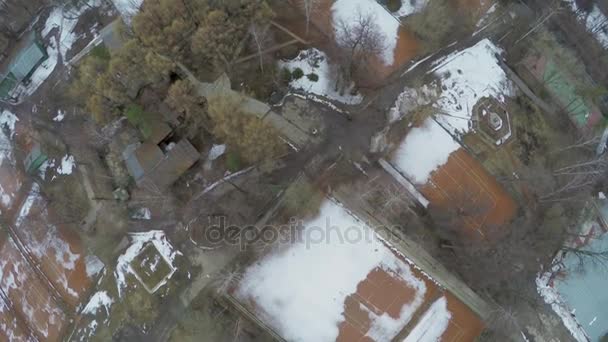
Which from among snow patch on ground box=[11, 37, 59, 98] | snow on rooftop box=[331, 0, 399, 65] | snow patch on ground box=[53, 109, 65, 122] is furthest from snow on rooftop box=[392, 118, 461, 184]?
snow patch on ground box=[11, 37, 59, 98]

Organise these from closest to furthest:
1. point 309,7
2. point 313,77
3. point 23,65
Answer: point 309,7 → point 313,77 → point 23,65

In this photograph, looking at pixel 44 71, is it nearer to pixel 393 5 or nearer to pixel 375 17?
pixel 375 17

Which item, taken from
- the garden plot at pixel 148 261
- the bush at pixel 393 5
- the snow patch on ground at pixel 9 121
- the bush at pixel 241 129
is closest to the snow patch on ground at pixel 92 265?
the garden plot at pixel 148 261

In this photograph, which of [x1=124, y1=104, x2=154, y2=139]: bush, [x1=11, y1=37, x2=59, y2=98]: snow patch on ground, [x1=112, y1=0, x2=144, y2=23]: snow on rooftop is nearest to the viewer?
[x1=124, y1=104, x2=154, y2=139]: bush

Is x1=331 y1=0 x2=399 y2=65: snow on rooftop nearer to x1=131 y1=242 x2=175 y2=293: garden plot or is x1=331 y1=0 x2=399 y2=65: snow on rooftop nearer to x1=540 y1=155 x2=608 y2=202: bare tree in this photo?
x1=540 y1=155 x2=608 y2=202: bare tree

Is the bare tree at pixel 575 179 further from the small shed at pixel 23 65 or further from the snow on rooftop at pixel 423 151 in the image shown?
the small shed at pixel 23 65

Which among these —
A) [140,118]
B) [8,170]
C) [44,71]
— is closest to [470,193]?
[140,118]
